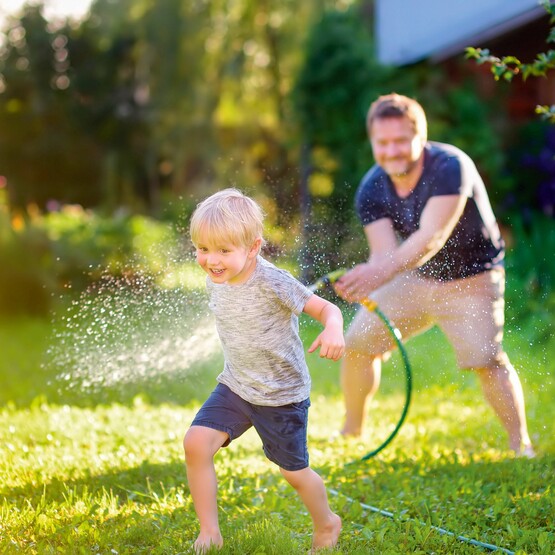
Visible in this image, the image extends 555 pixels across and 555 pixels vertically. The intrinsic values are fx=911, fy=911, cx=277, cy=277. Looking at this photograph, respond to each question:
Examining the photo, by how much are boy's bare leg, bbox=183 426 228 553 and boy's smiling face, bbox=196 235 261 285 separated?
19.8 inches

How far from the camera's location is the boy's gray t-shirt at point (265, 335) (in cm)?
292

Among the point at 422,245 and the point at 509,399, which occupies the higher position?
the point at 422,245

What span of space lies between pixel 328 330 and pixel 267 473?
55.0 inches

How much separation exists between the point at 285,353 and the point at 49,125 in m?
17.0

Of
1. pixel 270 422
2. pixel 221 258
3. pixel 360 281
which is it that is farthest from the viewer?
pixel 360 281

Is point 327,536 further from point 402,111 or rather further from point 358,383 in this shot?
point 402,111

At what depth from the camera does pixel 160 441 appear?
440 centimetres

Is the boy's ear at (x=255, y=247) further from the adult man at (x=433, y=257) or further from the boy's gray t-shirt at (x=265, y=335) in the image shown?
the adult man at (x=433, y=257)

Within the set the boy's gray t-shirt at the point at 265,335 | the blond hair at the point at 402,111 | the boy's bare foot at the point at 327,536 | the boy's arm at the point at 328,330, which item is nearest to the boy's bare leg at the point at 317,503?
the boy's bare foot at the point at 327,536

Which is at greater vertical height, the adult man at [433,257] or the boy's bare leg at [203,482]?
the adult man at [433,257]

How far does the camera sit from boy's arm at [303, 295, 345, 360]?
8.98 feet

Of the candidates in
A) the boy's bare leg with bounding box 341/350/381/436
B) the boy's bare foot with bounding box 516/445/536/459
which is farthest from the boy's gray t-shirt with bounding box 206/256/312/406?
the boy's bare foot with bounding box 516/445/536/459

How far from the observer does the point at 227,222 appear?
111 inches

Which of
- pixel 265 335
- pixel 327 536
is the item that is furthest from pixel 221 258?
pixel 327 536
